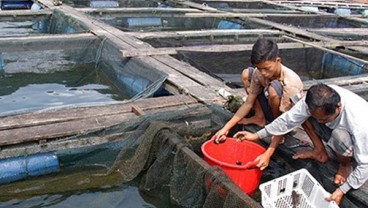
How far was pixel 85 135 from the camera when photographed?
3.96 m

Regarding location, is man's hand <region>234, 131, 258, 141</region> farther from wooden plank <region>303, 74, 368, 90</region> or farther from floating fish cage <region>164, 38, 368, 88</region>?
floating fish cage <region>164, 38, 368, 88</region>

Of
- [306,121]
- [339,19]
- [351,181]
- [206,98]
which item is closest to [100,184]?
[206,98]

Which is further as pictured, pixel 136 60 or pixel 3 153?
pixel 136 60

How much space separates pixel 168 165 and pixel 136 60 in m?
2.68

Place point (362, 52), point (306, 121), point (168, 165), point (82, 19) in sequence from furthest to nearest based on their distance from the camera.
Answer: point (82, 19) → point (362, 52) → point (168, 165) → point (306, 121)

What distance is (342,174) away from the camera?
333 centimetres

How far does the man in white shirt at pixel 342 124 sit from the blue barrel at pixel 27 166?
221 centimetres

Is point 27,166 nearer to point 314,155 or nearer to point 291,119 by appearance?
point 291,119

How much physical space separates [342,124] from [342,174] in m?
0.47

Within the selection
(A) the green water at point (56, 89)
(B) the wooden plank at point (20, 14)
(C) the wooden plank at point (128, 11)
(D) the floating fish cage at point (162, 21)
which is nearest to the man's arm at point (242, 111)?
(A) the green water at point (56, 89)

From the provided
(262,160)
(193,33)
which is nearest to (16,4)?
(193,33)

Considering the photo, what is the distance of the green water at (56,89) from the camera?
19.6 feet

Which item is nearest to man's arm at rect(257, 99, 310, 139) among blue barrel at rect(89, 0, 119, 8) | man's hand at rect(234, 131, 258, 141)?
man's hand at rect(234, 131, 258, 141)

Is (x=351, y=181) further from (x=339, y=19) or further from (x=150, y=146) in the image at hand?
(x=339, y=19)
